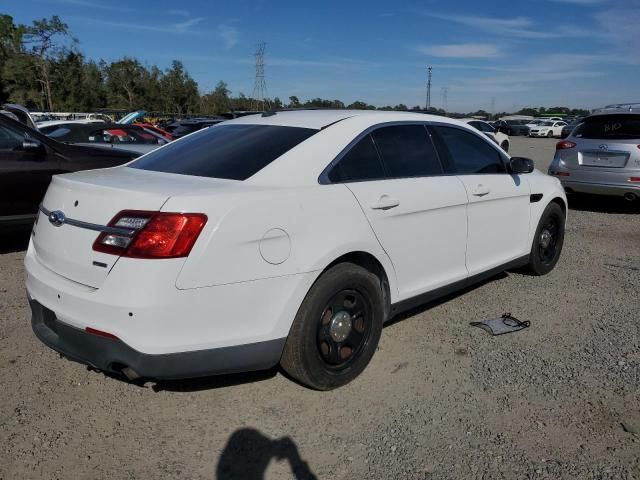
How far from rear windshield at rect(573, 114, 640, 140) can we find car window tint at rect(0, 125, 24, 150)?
26.9 feet

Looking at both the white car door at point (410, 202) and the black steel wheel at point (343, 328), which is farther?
the white car door at point (410, 202)

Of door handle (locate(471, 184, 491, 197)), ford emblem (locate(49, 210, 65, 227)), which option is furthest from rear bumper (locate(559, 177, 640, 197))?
ford emblem (locate(49, 210, 65, 227))

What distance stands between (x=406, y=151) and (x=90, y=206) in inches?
82.4

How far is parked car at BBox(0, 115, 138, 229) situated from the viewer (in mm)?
5984

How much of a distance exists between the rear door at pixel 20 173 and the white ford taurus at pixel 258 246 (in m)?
2.99

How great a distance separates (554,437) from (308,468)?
4.21 feet

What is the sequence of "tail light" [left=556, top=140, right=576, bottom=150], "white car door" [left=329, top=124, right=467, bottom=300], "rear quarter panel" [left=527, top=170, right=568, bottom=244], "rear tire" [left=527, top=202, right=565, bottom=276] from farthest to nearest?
"tail light" [left=556, top=140, right=576, bottom=150] < "rear tire" [left=527, top=202, right=565, bottom=276] < "rear quarter panel" [left=527, top=170, right=568, bottom=244] < "white car door" [left=329, top=124, right=467, bottom=300]

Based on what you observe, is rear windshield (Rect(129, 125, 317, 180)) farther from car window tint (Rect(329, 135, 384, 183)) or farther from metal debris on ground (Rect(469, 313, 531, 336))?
metal debris on ground (Rect(469, 313, 531, 336))

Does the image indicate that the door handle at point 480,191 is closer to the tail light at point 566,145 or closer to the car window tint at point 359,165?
the car window tint at point 359,165

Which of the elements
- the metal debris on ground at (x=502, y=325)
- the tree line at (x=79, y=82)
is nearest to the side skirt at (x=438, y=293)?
the metal debris on ground at (x=502, y=325)

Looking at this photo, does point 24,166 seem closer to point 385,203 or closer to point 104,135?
point 385,203

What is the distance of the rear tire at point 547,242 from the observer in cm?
529

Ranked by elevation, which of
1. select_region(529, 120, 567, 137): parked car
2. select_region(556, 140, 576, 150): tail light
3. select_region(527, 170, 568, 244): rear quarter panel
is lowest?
select_region(529, 120, 567, 137): parked car

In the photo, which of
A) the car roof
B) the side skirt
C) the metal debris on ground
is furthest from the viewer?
the metal debris on ground
